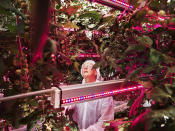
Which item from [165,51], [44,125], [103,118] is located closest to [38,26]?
[165,51]

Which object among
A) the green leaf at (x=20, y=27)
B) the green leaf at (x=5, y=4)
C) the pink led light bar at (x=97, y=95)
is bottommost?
the pink led light bar at (x=97, y=95)

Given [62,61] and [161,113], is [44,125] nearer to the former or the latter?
[62,61]

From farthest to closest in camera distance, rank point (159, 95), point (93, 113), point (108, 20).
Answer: point (93, 113) < point (108, 20) < point (159, 95)

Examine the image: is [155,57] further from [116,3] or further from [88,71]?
[88,71]

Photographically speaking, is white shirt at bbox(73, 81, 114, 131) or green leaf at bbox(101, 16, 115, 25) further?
Answer: white shirt at bbox(73, 81, 114, 131)

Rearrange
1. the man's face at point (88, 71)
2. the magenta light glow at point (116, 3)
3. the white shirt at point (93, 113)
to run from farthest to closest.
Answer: the man's face at point (88, 71) → the white shirt at point (93, 113) → the magenta light glow at point (116, 3)

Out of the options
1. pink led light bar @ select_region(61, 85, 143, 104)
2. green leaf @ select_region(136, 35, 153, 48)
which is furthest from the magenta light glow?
pink led light bar @ select_region(61, 85, 143, 104)

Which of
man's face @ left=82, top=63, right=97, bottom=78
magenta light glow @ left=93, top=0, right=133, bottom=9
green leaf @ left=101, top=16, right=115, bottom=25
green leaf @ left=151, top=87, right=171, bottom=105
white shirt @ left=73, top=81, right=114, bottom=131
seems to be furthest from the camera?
man's face @ left=82, top=63, right=97, bottom=78

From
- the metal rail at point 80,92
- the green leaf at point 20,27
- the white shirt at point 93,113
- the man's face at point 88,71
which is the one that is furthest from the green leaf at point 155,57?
the man's face at point 88,71

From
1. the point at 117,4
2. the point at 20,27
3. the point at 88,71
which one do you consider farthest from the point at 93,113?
the point at 20,27

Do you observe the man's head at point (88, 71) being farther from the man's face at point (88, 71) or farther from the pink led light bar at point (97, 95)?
the pink led light bar at point (97, 95)

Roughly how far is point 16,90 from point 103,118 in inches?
41.0

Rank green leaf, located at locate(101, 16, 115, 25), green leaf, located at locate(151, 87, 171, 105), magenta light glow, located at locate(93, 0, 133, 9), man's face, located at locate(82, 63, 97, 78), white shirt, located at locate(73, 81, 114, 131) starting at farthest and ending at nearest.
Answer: man's face, located at locate(82, 63, 97, 78), white shirt, located at locate(73, 81, 114, 131), green leaf, located at locate(101, 16, 115, 25), magenta light glow, located at locate(93, 0, 133, 9), green leaf, located at locate(151, 87, 171, 105)

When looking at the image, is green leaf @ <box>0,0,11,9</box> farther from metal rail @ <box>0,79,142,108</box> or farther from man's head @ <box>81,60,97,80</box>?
man's head @ <box>81,60,97,80</box>
